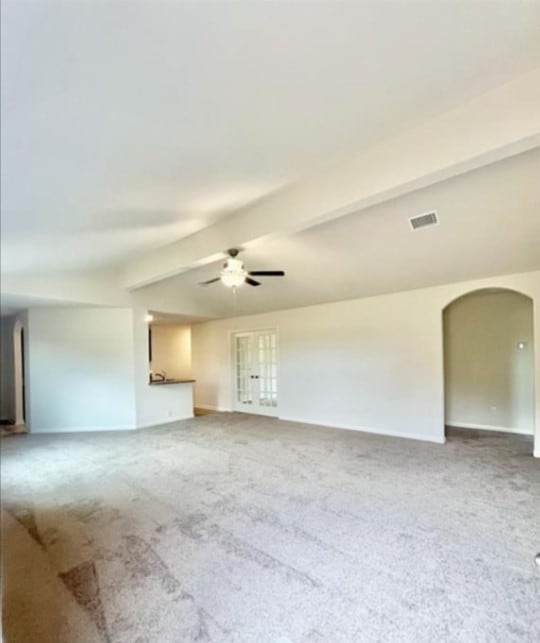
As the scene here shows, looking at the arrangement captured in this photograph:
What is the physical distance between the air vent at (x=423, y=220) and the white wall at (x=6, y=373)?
27.5ft

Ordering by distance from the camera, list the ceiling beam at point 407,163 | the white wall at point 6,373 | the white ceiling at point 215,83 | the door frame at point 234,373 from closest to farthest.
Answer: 1. the white ceiling at point 215,83
2. the ceiling beam at point 407,163
3. the door frame at point 234,373
4. the white wall at point 6,373

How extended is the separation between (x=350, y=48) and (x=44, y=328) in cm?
687

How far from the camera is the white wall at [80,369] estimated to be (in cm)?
677

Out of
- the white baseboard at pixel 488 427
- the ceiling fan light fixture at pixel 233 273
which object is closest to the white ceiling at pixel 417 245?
the ceiling fan light fixture at pixel 233 273

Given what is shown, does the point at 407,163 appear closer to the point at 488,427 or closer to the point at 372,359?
the point at 372,359

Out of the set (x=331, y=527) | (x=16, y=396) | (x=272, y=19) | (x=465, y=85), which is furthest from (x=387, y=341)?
(x=16, y=396)

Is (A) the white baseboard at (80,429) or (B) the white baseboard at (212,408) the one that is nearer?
(A) the white baseboard at (80,429)

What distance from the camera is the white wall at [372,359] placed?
5758mm

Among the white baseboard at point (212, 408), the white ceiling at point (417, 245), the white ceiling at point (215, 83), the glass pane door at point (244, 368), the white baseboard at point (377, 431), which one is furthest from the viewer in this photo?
the white baseboard at point (212, 408)

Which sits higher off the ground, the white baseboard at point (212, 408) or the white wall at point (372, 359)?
the white wall at point (372, 359)

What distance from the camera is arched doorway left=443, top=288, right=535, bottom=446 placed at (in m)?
6.33

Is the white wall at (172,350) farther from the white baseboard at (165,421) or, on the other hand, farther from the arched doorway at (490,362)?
the arched doorway at (490,362)

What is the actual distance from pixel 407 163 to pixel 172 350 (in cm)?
937

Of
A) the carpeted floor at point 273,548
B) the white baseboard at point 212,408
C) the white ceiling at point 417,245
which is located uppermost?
the white ceiling at point 417,245
